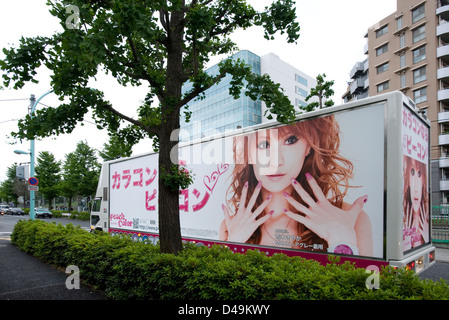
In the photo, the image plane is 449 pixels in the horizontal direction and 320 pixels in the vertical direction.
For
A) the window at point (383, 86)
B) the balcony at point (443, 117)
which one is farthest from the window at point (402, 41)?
the balcony at point (443, 117)

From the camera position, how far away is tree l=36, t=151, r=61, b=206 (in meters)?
40.2

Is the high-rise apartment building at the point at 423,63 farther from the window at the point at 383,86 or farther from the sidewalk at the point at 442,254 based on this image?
the sidewalk at the point at 442,254

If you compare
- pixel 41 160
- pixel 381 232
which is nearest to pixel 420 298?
pixel 381 232

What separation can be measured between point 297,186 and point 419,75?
34294 mm

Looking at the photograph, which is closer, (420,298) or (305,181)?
(420,298)

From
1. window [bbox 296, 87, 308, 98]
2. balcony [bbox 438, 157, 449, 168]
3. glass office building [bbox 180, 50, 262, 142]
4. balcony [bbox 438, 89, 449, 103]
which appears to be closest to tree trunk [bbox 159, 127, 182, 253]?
balcony [bbox 438, 157, 449, 168]

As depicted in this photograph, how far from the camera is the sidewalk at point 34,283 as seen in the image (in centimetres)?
520

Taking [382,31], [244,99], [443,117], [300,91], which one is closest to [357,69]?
[382,31]

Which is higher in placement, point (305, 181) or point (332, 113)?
point (332, 113)

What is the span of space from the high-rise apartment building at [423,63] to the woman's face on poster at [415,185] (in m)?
26.8

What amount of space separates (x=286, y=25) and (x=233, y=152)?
8.79 feet
